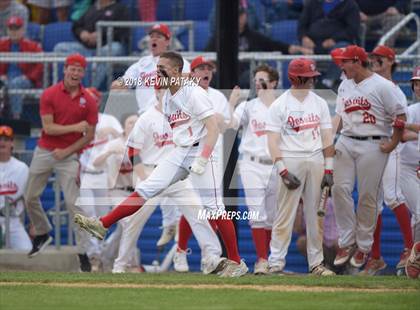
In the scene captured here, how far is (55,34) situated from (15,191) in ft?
12.5

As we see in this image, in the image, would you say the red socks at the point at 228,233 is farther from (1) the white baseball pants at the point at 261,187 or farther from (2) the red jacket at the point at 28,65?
(2) the red jacket at the point at 28,65

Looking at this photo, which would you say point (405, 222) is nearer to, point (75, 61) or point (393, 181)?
point (393, 181)

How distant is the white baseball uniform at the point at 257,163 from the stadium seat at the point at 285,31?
11.5 feet

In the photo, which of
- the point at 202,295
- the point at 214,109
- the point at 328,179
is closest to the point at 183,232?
the point at 214,109

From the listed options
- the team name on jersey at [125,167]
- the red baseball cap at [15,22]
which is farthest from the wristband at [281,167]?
the red baseball cap at [15,22]

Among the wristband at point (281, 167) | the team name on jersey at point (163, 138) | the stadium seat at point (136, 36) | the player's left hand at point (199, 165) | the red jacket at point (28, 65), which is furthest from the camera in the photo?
the stadium seat at point (136, 36)

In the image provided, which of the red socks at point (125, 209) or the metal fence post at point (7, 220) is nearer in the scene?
the red socks at point (125, 209)

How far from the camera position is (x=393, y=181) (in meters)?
11.6

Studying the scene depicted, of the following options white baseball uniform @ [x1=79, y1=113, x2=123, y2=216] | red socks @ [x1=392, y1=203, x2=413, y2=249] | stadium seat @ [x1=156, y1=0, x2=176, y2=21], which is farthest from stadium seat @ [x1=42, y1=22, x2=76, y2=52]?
red socks @ [x1=392, y1=203, x2=413, y2=249]

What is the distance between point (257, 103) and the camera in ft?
37.9

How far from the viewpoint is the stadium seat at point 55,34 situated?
16.1m

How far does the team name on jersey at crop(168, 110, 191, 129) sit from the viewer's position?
9875mm

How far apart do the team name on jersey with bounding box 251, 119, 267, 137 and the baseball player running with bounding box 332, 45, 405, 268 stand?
3.41 feet

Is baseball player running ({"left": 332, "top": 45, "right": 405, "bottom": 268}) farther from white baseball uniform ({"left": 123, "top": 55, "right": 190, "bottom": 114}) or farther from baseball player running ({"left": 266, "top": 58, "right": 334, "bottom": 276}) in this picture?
white baseball uniform ({"left": 123, "top": 55, "right": 190, "bottom": 114})
